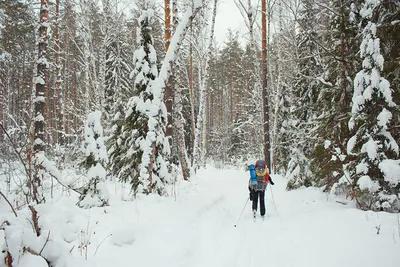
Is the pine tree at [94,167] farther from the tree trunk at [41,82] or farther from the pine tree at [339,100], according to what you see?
the pine tree at [339,100]

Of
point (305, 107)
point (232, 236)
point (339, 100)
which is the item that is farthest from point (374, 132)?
point (305, 107)

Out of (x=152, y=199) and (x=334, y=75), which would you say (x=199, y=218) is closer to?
(x=152, y=199)

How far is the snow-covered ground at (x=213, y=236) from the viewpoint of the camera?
14.4ft

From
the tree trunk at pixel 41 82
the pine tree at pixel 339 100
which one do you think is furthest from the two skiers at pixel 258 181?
the tree trunk at pixel 41 82

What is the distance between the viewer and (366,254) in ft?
15.1

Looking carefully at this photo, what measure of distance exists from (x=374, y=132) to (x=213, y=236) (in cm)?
449

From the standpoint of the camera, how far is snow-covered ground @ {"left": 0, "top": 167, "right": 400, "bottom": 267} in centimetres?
438

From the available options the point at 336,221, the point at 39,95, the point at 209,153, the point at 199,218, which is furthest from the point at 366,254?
the point at 209,153

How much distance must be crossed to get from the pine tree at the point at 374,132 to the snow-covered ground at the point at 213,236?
2.23 feet

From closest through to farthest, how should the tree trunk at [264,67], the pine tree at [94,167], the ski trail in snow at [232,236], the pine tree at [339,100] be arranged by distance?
the ski trail in snow at [232,236], the pine tree at [94,167], the pine tree at [339,100], the tree trunk at [264,67]

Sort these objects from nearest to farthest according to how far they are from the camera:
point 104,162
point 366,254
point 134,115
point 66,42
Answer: point 366,254 → point 104,162 → point 134,115 → point 66,42

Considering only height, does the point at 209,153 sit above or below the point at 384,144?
below

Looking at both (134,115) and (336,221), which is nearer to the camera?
(336,221)

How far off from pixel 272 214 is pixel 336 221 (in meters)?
2.95
